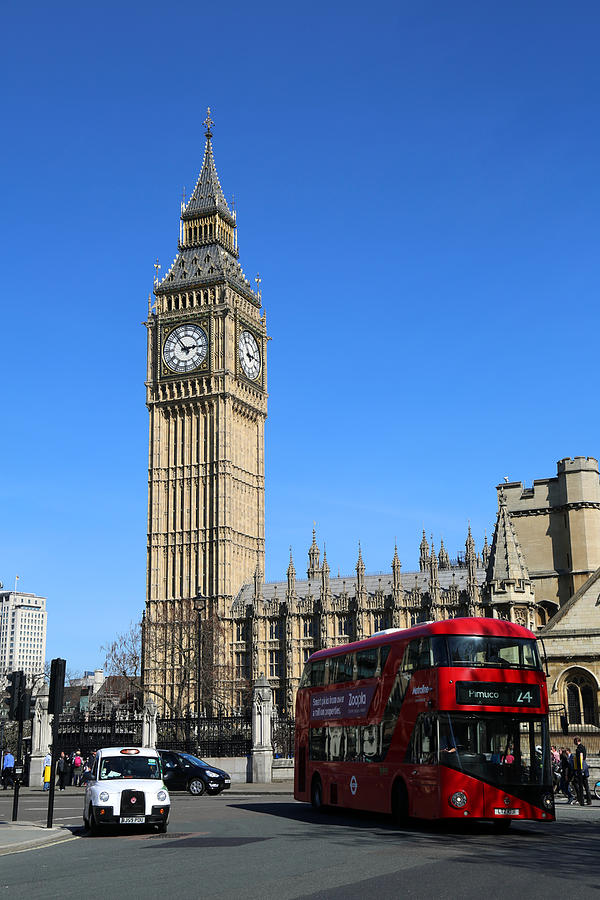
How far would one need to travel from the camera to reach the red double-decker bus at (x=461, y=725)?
789 inches

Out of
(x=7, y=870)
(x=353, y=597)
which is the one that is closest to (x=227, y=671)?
(x=353, y=597)

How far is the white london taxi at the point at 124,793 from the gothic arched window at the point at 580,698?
24643 mm

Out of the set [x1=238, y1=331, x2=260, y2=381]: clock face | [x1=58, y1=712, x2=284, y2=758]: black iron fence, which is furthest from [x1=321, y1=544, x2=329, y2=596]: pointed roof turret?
[x1=58, y1=712, x2=284, y2=758]: black iron fence

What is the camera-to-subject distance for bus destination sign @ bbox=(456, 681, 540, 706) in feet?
66.8

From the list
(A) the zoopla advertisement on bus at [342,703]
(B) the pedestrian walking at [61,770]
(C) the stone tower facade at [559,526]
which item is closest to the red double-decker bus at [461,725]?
(A) the zoopla advertisement on bus at [342,703]

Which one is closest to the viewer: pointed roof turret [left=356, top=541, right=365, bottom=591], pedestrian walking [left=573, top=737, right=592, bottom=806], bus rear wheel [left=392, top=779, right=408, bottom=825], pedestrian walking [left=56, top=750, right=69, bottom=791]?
bus rear wheel [left=392, top=779, right=408, bottom=825]

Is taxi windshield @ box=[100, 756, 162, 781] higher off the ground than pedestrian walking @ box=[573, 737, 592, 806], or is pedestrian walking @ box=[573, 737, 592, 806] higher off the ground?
taxi windshield @ box=[100, 756, 162, 781]

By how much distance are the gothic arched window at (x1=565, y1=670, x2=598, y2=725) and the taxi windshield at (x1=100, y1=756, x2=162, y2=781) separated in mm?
24370

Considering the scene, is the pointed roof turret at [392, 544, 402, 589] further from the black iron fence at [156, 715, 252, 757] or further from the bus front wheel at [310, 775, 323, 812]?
the bus front wheel at [310, 775, 323, 812]

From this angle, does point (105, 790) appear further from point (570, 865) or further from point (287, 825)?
point (570, 865)

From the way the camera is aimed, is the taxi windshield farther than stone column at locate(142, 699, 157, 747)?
No

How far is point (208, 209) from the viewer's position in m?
113

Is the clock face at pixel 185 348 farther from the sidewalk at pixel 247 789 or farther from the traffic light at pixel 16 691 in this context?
the traffic light at pixel 16 691

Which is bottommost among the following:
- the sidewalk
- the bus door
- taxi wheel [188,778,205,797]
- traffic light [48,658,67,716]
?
the sidewalk
